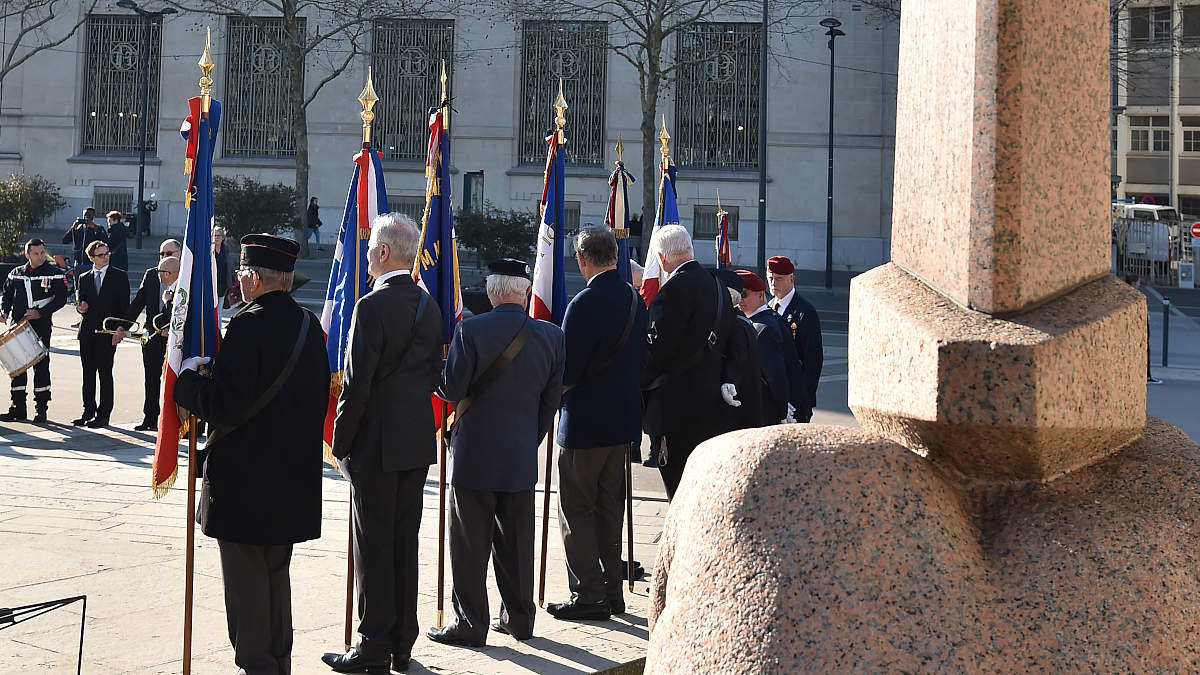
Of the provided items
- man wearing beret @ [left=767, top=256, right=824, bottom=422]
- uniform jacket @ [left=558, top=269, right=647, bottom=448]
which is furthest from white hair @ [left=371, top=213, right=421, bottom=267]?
man wearing beret @ [left=767, top=256, right=824, bottom=422]

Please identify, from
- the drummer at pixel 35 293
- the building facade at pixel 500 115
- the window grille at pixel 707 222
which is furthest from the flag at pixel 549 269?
the window grille at pixel 707 222

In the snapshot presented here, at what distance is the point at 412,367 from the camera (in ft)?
17.7

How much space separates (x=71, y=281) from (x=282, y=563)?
2065 cm

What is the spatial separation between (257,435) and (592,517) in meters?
2.30

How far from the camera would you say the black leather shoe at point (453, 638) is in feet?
19.3

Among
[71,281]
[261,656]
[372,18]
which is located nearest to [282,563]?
[261,656]

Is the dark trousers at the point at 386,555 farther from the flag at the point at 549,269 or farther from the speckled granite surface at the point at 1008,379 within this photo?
the speckled granite surface at the point at 1008,379

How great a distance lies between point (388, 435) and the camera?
17.4 ft

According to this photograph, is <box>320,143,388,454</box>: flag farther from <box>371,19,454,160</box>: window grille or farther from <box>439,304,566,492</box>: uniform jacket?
<box>371,19,454,160</box>: window grille

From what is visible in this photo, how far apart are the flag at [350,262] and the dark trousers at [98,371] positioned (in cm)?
647

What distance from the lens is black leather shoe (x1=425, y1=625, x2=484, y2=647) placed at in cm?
589

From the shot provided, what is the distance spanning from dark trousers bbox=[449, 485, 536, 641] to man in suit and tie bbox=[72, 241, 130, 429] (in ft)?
25.4

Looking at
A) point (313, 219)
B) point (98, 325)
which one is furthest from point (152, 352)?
point (313, 219)

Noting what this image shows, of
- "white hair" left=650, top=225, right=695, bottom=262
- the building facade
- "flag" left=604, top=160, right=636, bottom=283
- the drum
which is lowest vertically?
the drum
